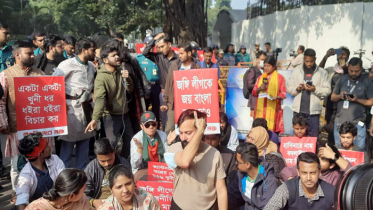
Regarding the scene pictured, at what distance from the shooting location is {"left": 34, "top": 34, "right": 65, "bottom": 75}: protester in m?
7.14

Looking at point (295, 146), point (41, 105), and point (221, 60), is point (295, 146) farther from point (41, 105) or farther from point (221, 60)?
point (221, 60)

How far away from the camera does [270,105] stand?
7223 mm

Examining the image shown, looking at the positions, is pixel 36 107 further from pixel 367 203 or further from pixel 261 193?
pixel 367 203

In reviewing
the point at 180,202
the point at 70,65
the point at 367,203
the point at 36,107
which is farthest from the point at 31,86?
the point at 367,203

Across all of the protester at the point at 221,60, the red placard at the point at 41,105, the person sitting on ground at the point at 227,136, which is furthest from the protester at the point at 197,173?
the protester at the point at 221,60

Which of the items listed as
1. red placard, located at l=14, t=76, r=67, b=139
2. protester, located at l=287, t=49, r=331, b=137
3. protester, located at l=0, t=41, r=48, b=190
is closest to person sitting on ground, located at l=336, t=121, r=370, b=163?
protester, located at l=287, t=49, r=331, b=137

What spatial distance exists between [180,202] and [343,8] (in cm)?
1398

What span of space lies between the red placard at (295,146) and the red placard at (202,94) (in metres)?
1.30

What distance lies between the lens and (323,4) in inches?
662

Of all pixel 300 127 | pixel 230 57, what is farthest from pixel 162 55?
pixel 230 57

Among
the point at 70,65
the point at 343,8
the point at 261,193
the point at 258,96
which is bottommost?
the point at 261,193

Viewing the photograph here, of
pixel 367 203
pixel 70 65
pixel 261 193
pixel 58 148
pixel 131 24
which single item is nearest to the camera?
pixel 367 203

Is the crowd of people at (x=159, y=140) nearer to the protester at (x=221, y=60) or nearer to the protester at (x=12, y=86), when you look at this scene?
the protester at (x=12, y=86)

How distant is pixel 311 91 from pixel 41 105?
3.93m
